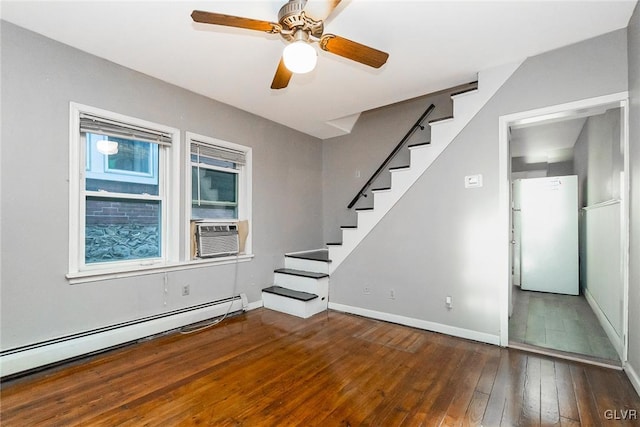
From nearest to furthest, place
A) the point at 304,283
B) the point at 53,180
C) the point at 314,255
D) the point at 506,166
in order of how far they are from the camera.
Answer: the point at 53,180, the point at 506,166, the point at 304,283, the point at 314,255

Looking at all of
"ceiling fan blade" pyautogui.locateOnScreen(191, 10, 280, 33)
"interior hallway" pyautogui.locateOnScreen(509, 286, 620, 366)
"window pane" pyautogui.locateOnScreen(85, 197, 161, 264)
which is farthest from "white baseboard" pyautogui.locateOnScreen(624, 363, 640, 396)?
"window pane" pyautogui.locateOnScreen(85, 197, 161, 264)

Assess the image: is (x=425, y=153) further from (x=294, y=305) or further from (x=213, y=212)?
(x=213, y=212)

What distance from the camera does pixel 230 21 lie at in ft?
5.66

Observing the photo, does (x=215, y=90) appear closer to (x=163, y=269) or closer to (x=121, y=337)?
(x=163, y=269)

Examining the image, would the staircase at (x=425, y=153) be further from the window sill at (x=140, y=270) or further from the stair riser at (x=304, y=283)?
the window sill at (x=140, y=270)

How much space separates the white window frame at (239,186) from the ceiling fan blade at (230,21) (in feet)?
6.05

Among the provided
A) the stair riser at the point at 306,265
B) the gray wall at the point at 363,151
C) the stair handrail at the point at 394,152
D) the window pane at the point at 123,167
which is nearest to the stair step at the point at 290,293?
the stair riser at the point at 306,265

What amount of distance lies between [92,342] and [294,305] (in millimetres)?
2048

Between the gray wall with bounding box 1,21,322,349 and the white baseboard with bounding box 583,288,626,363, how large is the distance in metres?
3.99

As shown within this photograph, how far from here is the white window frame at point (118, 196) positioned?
253cm

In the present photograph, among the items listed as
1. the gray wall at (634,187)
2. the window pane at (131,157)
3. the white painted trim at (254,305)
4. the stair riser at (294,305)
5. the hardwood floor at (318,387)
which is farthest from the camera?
the white painted trim at (254,305)

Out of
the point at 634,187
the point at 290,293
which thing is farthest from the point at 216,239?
the point at 634,187

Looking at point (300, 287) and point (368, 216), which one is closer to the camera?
point (368, 216)

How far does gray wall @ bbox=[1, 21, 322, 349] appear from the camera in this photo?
2229mm
